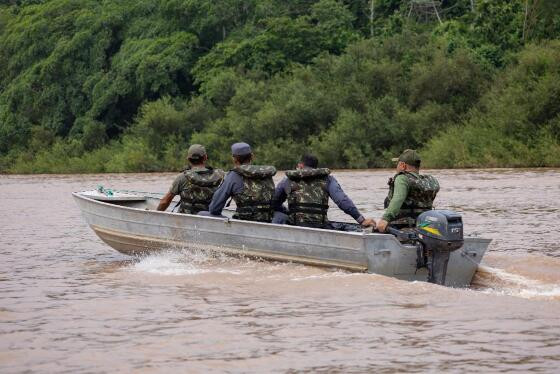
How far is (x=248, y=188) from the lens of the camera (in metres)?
12.5

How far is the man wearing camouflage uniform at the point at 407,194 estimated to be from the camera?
1122 centimetres

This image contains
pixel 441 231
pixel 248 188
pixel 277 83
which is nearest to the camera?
pixel 441 231

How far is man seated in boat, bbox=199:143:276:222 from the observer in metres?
12.4

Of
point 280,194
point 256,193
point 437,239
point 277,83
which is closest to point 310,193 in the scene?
point 280,194

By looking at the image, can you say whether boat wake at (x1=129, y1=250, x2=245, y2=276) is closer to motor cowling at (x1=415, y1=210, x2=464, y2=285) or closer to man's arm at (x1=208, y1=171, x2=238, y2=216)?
man's arm at (x1=208, y1=171, x2=238, y2=216)

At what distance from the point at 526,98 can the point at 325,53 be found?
12531mm

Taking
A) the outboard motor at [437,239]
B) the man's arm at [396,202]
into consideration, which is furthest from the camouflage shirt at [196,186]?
the outboard motor at [437,239]

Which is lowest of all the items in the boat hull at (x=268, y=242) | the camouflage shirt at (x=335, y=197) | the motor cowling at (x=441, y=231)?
the boat hull at (x=268, y=242)

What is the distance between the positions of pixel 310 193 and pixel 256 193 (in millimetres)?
710

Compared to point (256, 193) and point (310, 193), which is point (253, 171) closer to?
point (256, 193)

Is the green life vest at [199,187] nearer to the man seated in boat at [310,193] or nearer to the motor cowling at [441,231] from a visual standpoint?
the man seated in boat at [310,193]

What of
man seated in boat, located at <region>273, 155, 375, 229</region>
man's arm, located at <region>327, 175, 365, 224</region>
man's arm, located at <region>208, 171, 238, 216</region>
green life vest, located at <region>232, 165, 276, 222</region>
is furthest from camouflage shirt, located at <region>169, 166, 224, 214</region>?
man's arm, located at <region>327, 175, 365, 224</region>

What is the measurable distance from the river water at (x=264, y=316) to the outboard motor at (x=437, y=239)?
0.23m

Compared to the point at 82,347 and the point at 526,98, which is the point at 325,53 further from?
the point at 82,347
